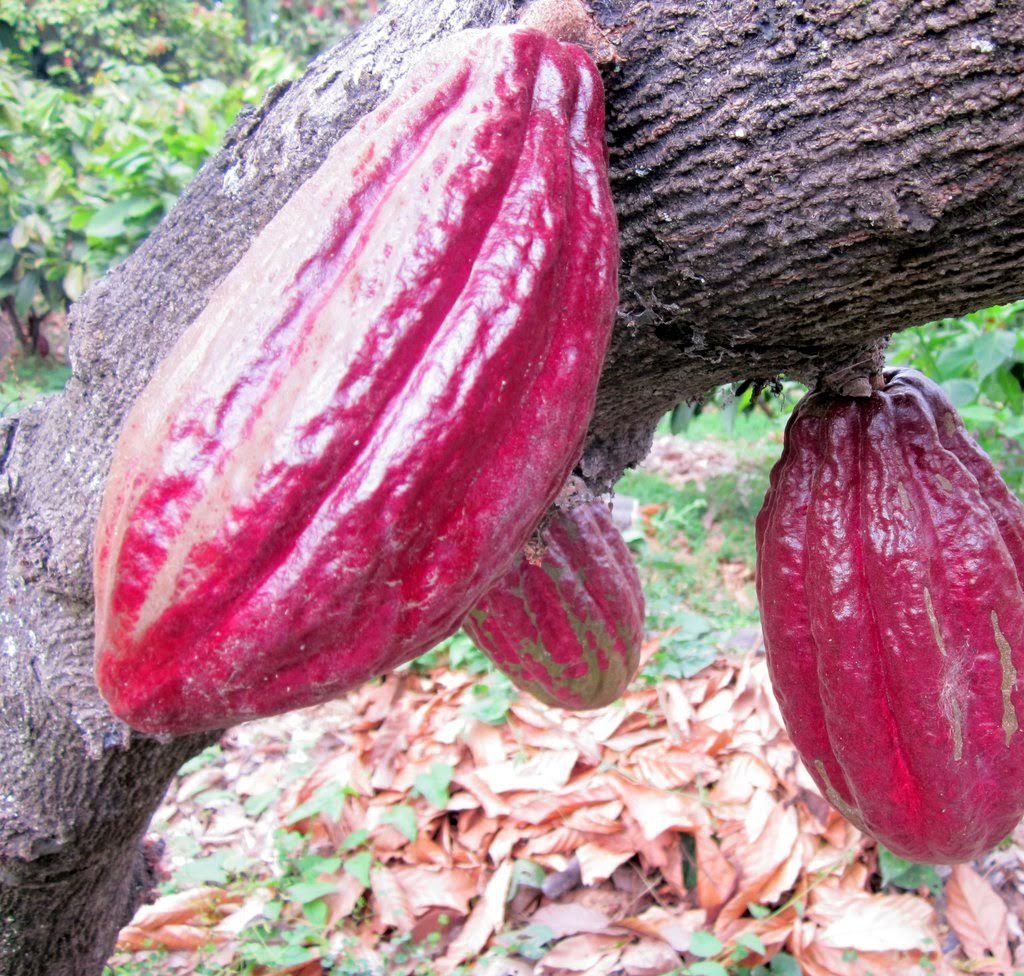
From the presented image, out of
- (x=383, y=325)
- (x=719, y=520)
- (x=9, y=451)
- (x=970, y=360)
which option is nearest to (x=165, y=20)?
(x=719, y=520)

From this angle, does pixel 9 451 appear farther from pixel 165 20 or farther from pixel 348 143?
pixel 165 20

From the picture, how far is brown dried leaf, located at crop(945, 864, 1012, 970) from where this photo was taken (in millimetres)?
1868

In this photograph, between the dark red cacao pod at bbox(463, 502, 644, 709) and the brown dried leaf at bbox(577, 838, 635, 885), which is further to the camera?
the brown dried leaf at bbox(577, 838, 635, 885)

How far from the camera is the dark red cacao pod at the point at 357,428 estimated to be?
1.82 feet

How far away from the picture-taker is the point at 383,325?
0.56 meters

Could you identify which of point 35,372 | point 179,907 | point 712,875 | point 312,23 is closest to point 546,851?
point 712,875

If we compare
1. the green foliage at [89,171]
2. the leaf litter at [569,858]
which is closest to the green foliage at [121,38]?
the green foliage at [89,171]

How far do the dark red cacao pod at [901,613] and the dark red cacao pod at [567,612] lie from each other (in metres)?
0.38

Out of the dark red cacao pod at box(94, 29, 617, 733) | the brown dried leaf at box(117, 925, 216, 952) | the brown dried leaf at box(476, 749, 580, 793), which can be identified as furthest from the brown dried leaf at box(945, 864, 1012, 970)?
the dark red cacao pod at box(94, 29, 617, 733)

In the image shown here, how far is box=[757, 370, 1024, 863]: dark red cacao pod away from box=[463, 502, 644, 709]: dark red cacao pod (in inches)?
15.1

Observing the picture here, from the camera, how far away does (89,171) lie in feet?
13.0

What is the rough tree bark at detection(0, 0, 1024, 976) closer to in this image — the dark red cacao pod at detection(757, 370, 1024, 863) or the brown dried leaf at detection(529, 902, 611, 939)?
the dark red cacao pod at detection(757, 370, 1024, 863)

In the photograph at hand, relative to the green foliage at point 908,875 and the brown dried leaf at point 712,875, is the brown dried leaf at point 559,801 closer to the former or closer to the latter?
the brown dried leaf at point 712,875

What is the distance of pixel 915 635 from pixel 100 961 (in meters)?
1.31
